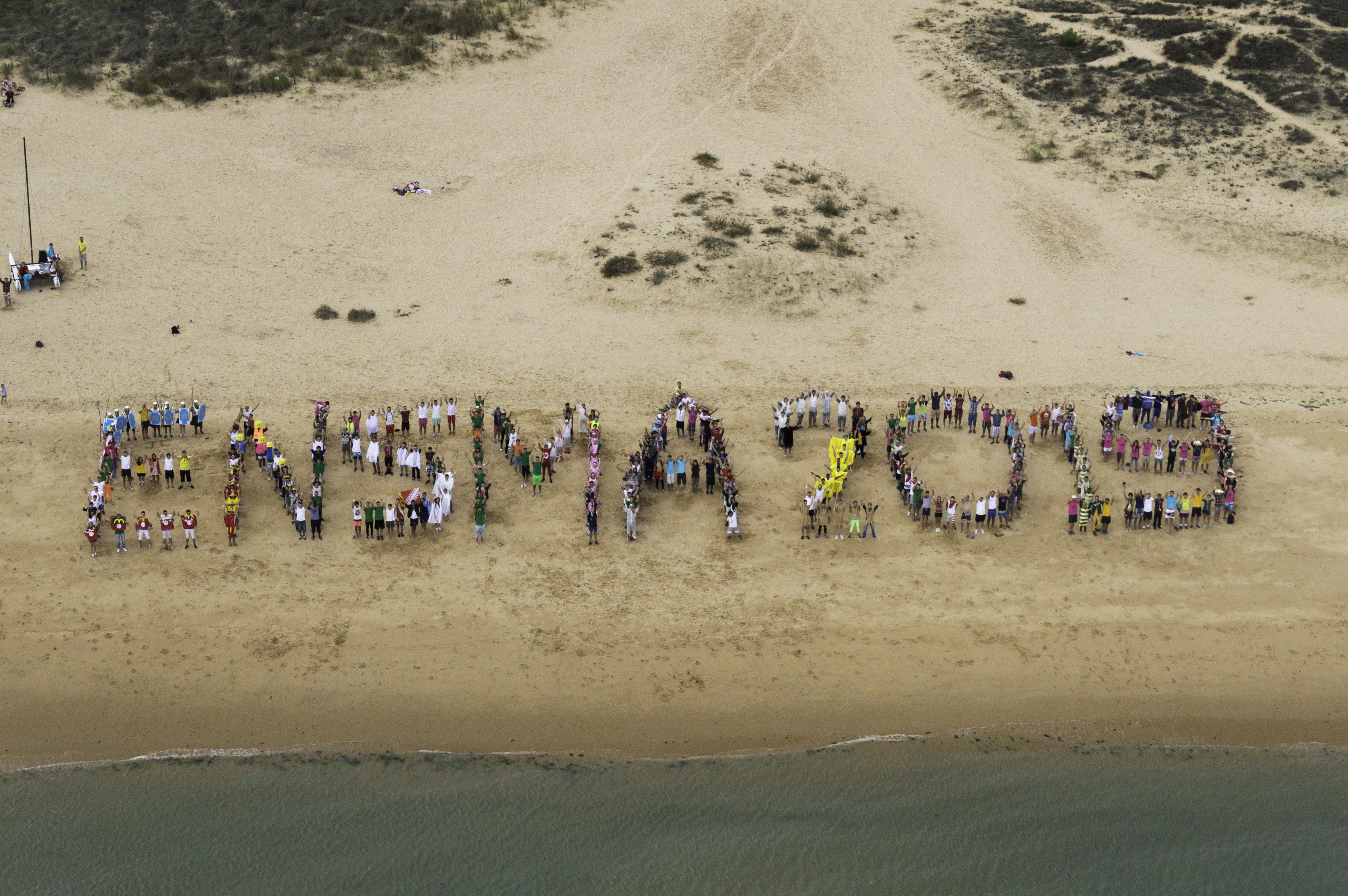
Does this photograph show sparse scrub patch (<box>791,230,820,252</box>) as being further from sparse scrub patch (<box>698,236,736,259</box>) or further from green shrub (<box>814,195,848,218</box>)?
sparse scrub patch (<box>698,236,736,259</box>)

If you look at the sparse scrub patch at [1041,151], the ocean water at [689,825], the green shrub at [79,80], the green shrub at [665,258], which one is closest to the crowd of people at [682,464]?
the ocean water at [689,825]

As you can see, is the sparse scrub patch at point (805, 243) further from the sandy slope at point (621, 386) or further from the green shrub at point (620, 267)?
the green shrub at point (620, 267)

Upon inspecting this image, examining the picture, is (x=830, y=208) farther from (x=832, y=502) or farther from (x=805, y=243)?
(x=832, y=502)

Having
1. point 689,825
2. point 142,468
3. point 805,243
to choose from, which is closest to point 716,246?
point 805,243

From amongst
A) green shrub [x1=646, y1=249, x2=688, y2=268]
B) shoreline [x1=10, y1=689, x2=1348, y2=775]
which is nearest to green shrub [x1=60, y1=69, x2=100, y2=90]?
green shrub [x1=646, y1=249, x2=688, y2=268]

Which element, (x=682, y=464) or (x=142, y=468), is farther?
(x=682, y=464)
